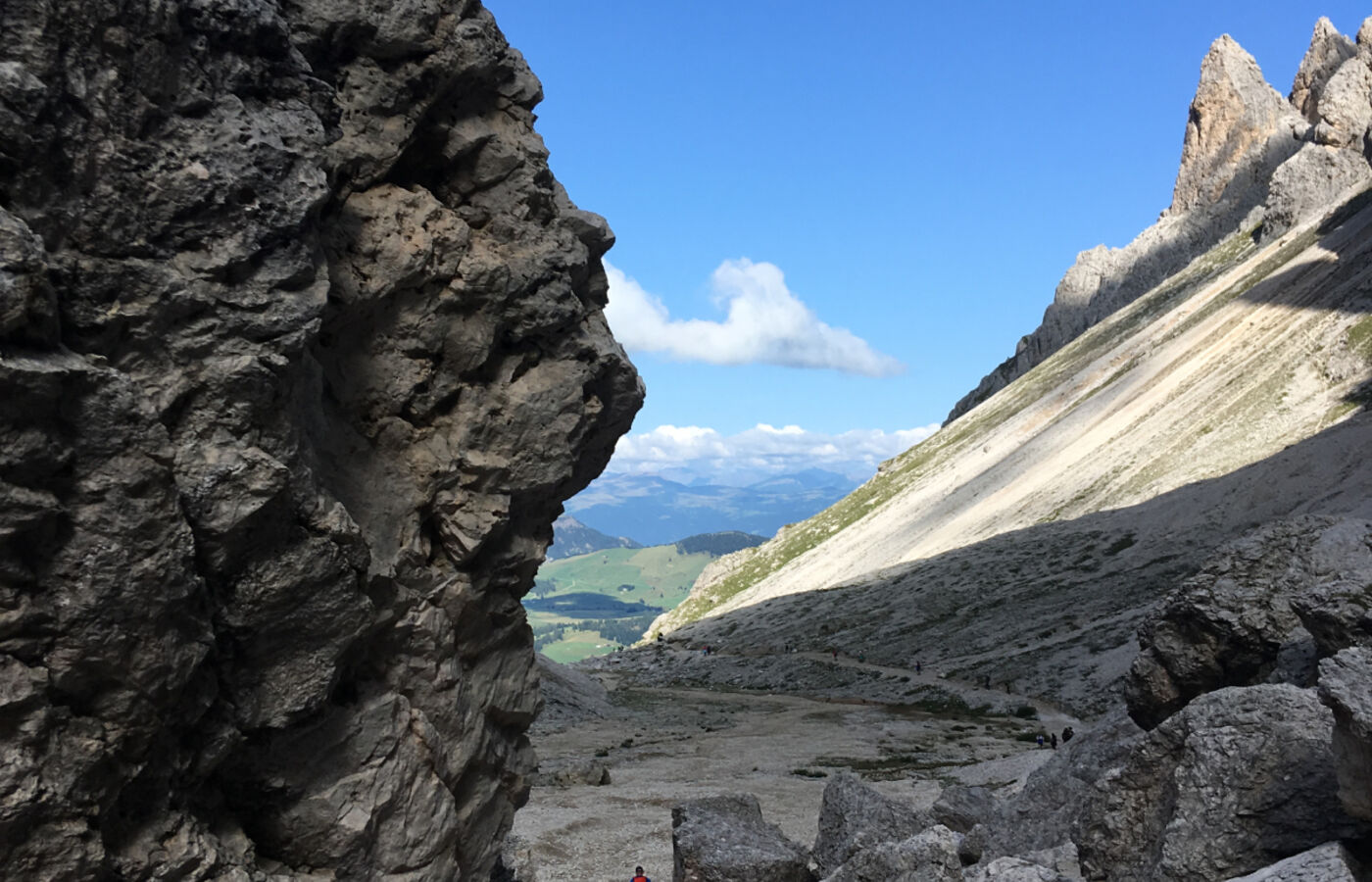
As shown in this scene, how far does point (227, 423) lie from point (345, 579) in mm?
2546

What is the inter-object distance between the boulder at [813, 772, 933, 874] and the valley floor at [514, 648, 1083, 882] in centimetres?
429

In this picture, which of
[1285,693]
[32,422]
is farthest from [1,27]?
[1285,693]

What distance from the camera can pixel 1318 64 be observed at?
188 meters

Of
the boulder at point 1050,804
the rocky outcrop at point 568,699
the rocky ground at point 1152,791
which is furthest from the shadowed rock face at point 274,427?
the rocky outcrop at point 568,699

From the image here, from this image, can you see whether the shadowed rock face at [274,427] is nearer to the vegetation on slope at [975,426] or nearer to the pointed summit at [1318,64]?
the vegetation on slope at [975,426]

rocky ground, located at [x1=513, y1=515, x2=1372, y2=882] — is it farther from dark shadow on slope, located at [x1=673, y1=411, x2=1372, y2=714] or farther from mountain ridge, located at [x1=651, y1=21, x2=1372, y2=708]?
mountain ridge, located at [x1=651, y1=21, x2=1372, y2=708]

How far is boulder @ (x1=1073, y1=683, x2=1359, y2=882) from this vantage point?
Result: 11297mm

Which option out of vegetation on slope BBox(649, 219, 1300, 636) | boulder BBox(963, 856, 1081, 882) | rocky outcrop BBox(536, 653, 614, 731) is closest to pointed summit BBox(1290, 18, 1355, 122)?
vegetation on slope BBox(649, 219, 1300, 636)

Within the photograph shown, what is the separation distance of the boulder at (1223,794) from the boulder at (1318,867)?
99cm

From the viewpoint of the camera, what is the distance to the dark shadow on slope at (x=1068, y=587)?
63875mm

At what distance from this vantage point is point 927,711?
6331 cm

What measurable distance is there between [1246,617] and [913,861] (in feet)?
24.1

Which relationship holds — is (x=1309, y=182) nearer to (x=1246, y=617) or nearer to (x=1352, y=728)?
(x=1246, y=617)

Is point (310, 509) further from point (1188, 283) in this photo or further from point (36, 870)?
point (1188, 283)
